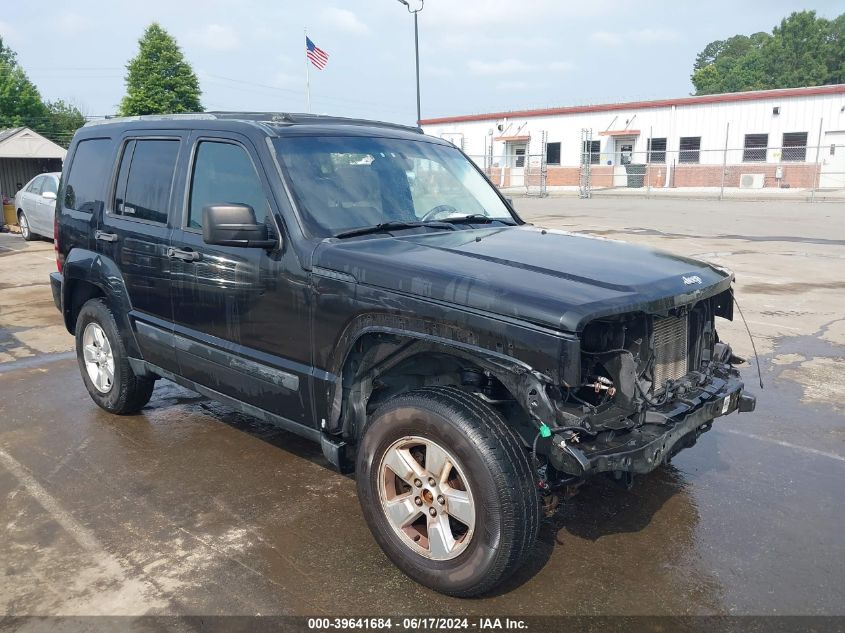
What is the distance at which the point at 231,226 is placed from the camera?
3494 millimetres

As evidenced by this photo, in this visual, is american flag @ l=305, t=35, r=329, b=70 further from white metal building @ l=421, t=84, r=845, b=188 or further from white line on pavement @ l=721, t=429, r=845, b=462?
white line on pavement @ l=721, t=429, r=845, b=462

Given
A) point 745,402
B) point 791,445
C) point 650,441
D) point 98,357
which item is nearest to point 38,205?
point 98,357

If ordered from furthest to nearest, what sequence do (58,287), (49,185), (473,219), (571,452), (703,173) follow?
(703,173)
(49,185)
(58,287)
(473,219)
(571,452)

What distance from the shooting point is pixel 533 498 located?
2.89m

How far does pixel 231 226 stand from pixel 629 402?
6.73ft

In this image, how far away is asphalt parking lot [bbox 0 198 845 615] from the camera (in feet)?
10.3

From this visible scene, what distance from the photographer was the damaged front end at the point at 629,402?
2822mm

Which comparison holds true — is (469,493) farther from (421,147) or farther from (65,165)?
(65,165)

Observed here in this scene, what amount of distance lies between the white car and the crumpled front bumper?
627 inches

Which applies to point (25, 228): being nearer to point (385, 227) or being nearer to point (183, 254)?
point (183, 254)

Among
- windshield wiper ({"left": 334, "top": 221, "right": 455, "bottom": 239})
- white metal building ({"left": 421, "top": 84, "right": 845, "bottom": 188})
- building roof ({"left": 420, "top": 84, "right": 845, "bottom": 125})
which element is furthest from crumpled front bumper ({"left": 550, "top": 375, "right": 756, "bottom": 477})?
building roof ({"left": 420, "top": 84, "right": 845, "bottom": 125})

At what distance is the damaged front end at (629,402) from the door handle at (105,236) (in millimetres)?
3324

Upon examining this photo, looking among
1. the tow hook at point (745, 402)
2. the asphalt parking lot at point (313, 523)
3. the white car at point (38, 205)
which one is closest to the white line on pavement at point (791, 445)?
the asphalt parking lot at point (313, 523)

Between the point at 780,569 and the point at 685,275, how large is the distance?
1.45m
